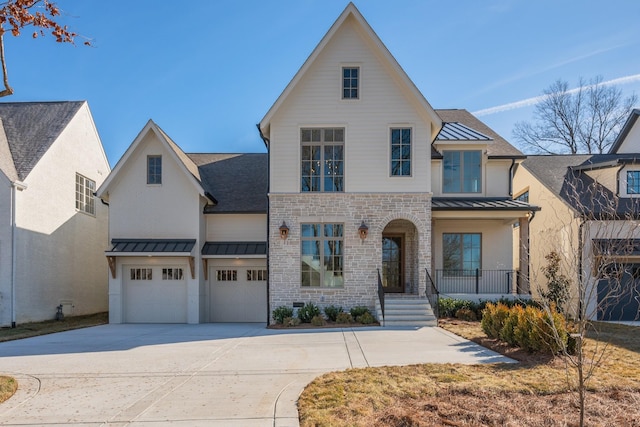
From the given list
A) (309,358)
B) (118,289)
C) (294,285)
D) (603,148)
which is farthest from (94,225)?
(603,148)

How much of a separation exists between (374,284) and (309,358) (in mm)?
6317

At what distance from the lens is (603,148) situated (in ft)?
101

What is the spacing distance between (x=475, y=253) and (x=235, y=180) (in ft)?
35.5

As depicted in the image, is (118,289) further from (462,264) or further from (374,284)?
(462,264)

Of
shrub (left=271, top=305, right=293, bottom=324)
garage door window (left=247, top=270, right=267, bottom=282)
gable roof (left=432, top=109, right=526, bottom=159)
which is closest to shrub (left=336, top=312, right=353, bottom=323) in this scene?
shrub (left=271, top=305, right=293, bottom=324)

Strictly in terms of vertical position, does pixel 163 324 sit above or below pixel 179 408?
below

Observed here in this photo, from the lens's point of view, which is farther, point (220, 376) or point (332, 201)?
point (332, 201)

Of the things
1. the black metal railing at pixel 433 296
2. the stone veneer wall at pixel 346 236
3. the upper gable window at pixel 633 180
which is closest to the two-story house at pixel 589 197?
the upper gable window at pixel 633 180

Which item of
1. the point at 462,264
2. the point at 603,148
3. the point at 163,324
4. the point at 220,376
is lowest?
the point at 163,324

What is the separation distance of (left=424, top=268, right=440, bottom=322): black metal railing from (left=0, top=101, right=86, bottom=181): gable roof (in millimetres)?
15377

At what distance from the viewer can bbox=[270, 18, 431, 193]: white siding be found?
14766 millimetres

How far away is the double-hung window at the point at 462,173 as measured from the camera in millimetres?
17297

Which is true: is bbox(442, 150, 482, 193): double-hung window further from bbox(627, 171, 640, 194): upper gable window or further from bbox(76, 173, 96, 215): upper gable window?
bbox(76, 173, 96, 215): upper gable window

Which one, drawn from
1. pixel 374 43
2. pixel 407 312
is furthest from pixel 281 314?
pixel 374 43
